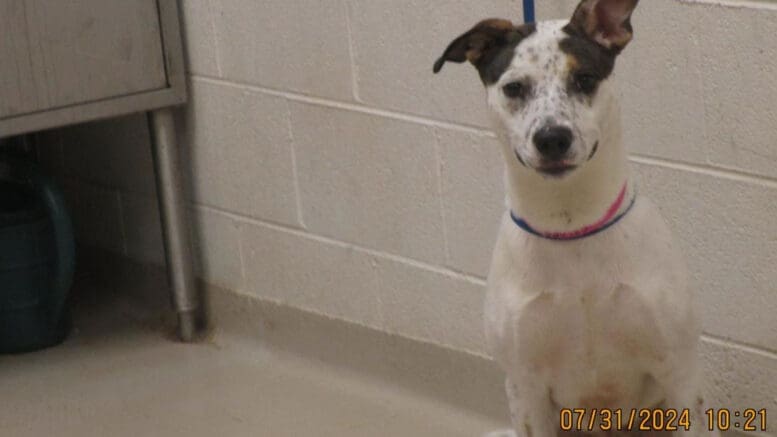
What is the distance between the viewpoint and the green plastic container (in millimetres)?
4277

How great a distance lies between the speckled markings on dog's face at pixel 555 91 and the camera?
2.41 meters

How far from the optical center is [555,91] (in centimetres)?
243

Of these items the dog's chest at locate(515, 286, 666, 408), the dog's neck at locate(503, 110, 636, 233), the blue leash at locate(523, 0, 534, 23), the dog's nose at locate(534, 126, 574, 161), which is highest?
the blue leash at locate(523, 0, 534, 23)

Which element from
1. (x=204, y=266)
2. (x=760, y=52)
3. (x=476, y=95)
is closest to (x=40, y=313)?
(x=204, y=266)

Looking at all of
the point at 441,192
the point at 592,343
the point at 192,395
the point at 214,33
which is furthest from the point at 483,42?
the point at 192,395

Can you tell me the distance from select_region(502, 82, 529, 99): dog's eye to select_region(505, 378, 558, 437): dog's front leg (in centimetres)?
52

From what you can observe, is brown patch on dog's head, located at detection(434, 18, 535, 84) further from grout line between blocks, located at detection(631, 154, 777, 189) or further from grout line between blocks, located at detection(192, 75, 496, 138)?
grout line between blocks, located at detection(192, 75, 496, 138)

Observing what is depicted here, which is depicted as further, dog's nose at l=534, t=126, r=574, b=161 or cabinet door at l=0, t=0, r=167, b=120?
cabinet door at l=0, t=0, r=167, b=120

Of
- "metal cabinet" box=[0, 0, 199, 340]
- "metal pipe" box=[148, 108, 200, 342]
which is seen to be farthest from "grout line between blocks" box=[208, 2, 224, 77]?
"metal pipe" box=[148, 108, 200, 342]

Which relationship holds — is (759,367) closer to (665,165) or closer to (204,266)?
(665,165)

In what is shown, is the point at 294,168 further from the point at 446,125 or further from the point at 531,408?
the point at 531,408

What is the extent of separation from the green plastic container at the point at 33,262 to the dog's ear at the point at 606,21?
7.12 ft
